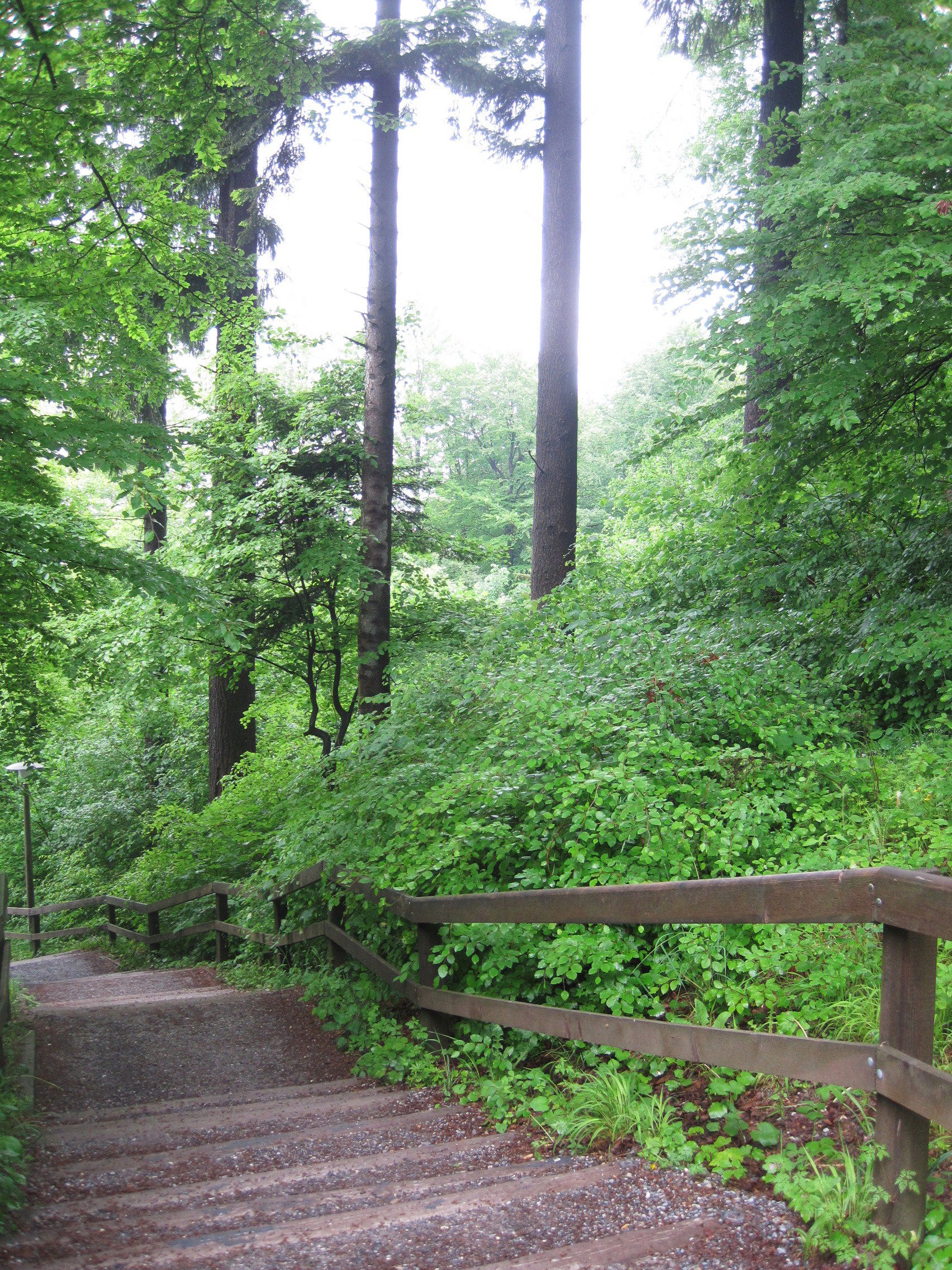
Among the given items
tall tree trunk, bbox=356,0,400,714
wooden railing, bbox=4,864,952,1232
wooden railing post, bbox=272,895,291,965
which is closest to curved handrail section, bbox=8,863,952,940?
wooden railing, bbox=4,864,952,1232

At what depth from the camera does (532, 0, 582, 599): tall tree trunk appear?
10406 mm

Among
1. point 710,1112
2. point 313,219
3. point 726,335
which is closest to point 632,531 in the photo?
point 313,219

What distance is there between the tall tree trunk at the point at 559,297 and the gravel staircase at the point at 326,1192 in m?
6.72

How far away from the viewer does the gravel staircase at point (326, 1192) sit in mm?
2289

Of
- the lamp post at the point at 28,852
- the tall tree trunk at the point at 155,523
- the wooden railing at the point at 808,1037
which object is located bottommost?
the lamp post at the point at 28,852

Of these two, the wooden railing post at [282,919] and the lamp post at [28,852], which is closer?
the wooden railing post at [282,919]

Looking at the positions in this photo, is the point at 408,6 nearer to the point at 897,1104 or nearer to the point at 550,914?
the point at 550,914

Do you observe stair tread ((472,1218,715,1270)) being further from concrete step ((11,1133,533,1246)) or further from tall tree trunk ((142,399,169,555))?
tall tree trunk ((142,399,169,555))

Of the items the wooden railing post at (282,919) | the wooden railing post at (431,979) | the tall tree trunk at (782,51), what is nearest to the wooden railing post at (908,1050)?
the wooden railing post at (431,979)

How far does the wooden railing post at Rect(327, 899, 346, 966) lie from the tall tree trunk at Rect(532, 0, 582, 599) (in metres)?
4.90

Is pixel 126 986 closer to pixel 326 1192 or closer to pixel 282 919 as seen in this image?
pixel 282 919

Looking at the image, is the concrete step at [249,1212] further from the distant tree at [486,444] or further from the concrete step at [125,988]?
the distant tree at [486,444]

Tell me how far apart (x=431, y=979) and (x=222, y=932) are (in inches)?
220

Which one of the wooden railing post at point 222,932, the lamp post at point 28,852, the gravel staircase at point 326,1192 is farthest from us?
the lamp post at point 28,852
